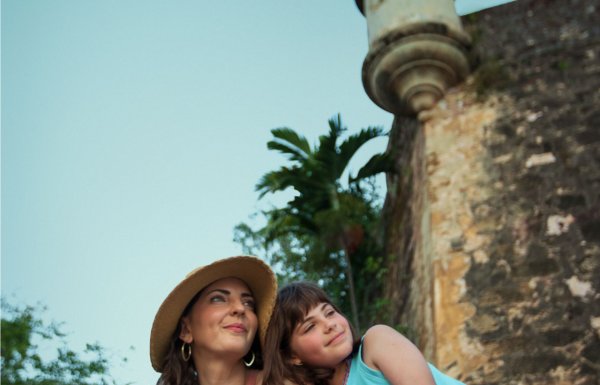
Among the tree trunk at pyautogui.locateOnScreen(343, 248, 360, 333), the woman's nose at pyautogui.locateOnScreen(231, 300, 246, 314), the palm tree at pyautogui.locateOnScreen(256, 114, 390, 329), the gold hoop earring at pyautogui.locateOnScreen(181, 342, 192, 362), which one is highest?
the palm tree at pyautogui.locateOnScreen(256, 114, 390, 329)

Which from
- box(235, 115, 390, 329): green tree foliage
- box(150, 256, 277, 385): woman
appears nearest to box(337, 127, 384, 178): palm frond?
box(235, 115, 390, 329): green tree foliage

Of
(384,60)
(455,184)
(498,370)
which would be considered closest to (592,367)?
(498,370)

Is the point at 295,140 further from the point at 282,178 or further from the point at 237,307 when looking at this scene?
the point at 237,307

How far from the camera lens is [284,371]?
281 centimetres

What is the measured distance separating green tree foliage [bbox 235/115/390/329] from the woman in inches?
224

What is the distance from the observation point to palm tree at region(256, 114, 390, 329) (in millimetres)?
8844

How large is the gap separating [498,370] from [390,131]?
4265 mm

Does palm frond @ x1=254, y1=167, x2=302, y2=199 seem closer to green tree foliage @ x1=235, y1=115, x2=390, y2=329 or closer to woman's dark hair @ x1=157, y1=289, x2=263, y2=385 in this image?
green tree foliage @ x1=235, y1=115, x2=390, y2=329

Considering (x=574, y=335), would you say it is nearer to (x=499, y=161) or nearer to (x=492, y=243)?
(x=492, y=243)

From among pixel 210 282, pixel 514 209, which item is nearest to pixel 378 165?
pixel 514 209

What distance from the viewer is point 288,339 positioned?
9.45 ft

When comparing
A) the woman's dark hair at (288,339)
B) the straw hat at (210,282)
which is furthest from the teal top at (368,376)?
the straw hat at (210,282)

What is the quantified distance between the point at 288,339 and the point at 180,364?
53 cm

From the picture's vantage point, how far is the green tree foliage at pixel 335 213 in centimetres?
889
